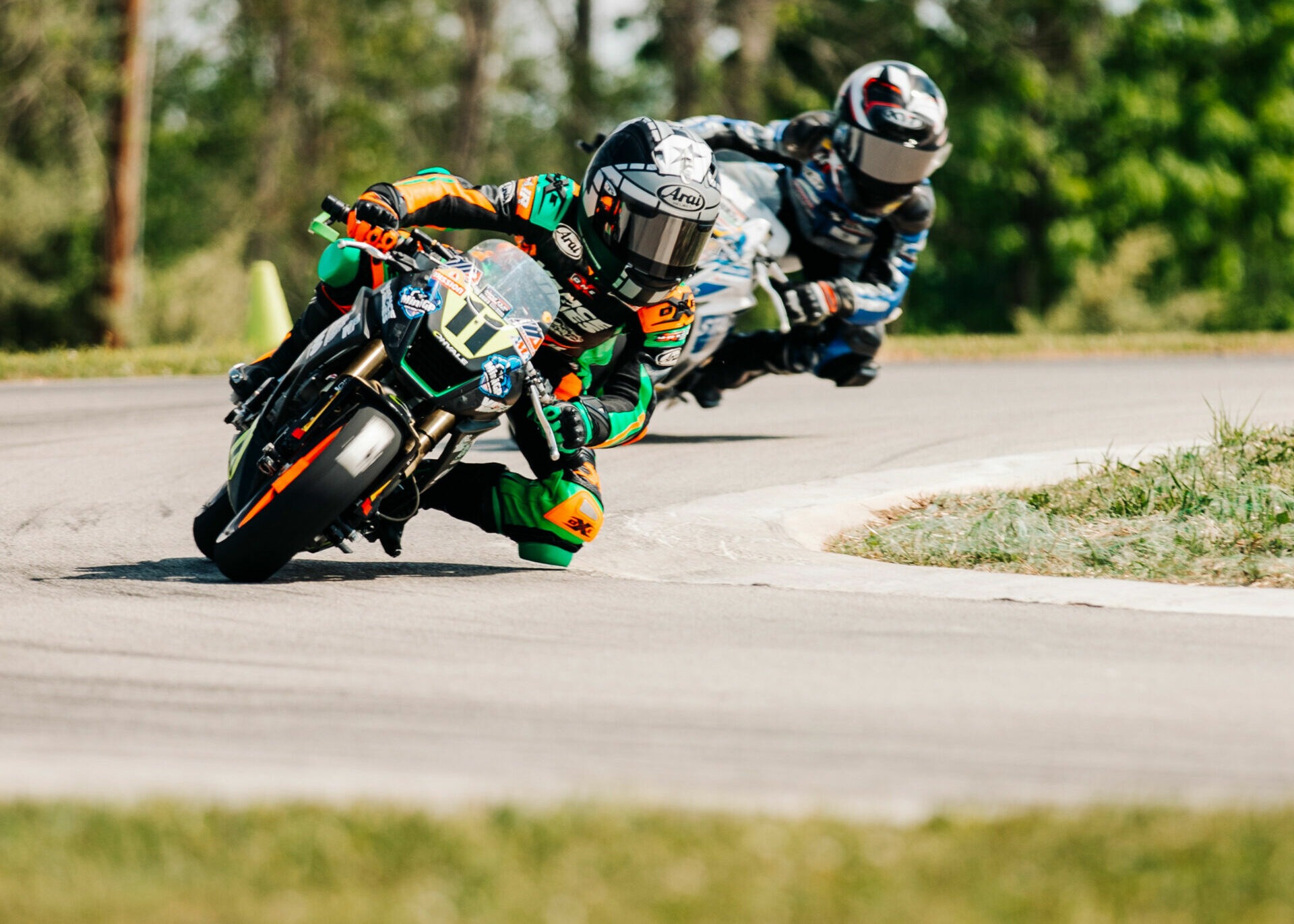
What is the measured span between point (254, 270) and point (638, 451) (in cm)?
886

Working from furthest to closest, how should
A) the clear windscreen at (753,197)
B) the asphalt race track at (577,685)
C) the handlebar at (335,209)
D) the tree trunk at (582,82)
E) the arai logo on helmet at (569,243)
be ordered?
the tree trunk at (582,82)
the clear windscreen at (753,197)
the arai logo on helmet at (569,243)
the handlebar at (335,209)
the asphalt race track at (577,685)

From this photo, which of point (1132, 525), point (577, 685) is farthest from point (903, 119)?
point (577, 685)

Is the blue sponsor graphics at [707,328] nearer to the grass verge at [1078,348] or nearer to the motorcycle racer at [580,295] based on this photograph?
the motorcycle racer at [580,295]

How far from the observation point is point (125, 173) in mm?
25141

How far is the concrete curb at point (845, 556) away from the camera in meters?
6.25

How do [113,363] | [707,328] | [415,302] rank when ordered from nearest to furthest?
[415,302] → [707,328] → [113,363]

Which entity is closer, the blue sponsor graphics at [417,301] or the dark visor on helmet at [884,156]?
the blue sponsor graphics at [417,301]

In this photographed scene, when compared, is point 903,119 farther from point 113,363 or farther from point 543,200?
point 113,363

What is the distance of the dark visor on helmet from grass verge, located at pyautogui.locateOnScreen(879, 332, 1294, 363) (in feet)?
21.7

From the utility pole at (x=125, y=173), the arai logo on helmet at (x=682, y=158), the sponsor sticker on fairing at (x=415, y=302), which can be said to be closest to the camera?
the sponsor sticker on fairing at (x=415, y=302)

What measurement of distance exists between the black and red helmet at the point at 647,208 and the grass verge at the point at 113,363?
9.34 meters

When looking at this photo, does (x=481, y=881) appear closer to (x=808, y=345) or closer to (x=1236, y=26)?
(x=808, y=345)

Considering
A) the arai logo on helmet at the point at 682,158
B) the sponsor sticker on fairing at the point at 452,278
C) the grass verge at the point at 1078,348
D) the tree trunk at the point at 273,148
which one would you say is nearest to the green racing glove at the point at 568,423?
the sponsor sticker on fairing at the point at 452,278

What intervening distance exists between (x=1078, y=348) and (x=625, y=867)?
1618 cm
